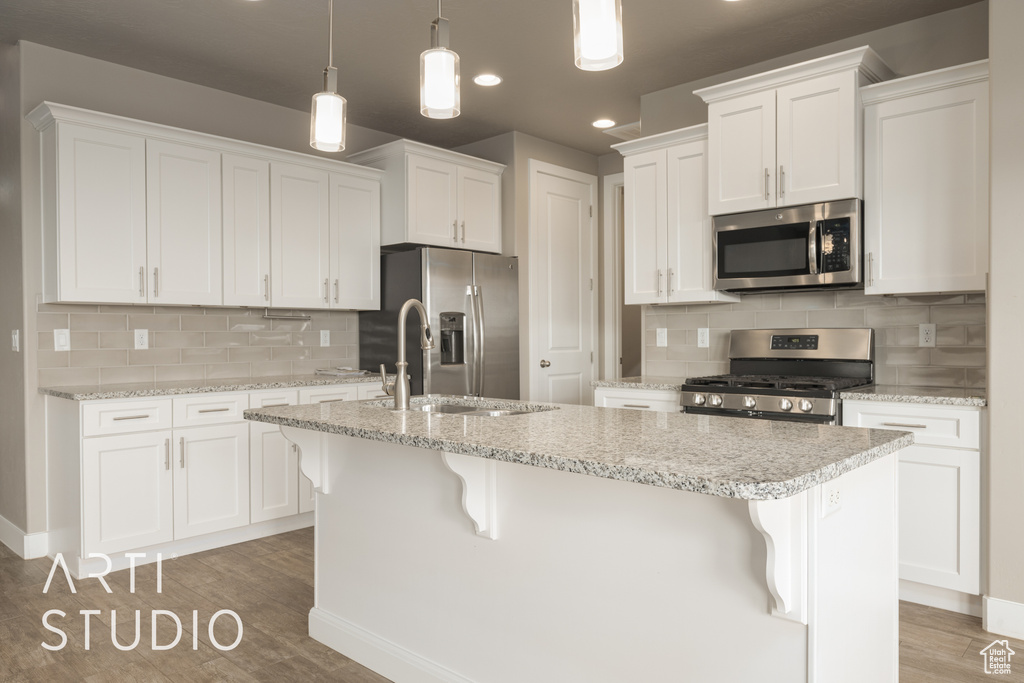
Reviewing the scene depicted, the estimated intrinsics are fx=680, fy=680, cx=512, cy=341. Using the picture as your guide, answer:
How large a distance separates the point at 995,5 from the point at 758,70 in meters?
1.41

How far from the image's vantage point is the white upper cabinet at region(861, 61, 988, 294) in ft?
9.34

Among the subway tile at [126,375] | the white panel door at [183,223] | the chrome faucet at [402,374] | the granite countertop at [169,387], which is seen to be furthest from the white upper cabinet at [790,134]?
the subway tile at [126,375]

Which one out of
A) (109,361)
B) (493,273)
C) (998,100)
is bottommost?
(109,361)

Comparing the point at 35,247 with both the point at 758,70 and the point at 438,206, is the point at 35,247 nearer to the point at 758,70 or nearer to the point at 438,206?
the point at 438,206

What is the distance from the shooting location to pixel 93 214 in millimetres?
3375

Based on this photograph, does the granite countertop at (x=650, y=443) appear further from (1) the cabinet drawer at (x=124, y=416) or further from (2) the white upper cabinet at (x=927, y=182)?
(2) the white upper cabinet at (x=927, y=182)

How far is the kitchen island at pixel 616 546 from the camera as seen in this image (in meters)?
1.38

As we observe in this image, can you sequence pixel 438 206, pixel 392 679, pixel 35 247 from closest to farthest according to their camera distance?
pixel 392 679, pixel 35 247, pixel 438 206

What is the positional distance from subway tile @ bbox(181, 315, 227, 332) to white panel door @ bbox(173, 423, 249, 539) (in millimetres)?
730

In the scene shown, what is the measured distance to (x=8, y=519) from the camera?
3729 mm

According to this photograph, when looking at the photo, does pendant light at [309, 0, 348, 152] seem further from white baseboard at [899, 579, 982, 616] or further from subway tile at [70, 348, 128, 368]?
white baseboard at [899, 579, 982, 616]

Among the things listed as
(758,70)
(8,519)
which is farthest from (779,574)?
(8,519)

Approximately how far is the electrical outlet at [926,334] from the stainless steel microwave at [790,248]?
1.11ft

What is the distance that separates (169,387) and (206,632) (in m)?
1.39
